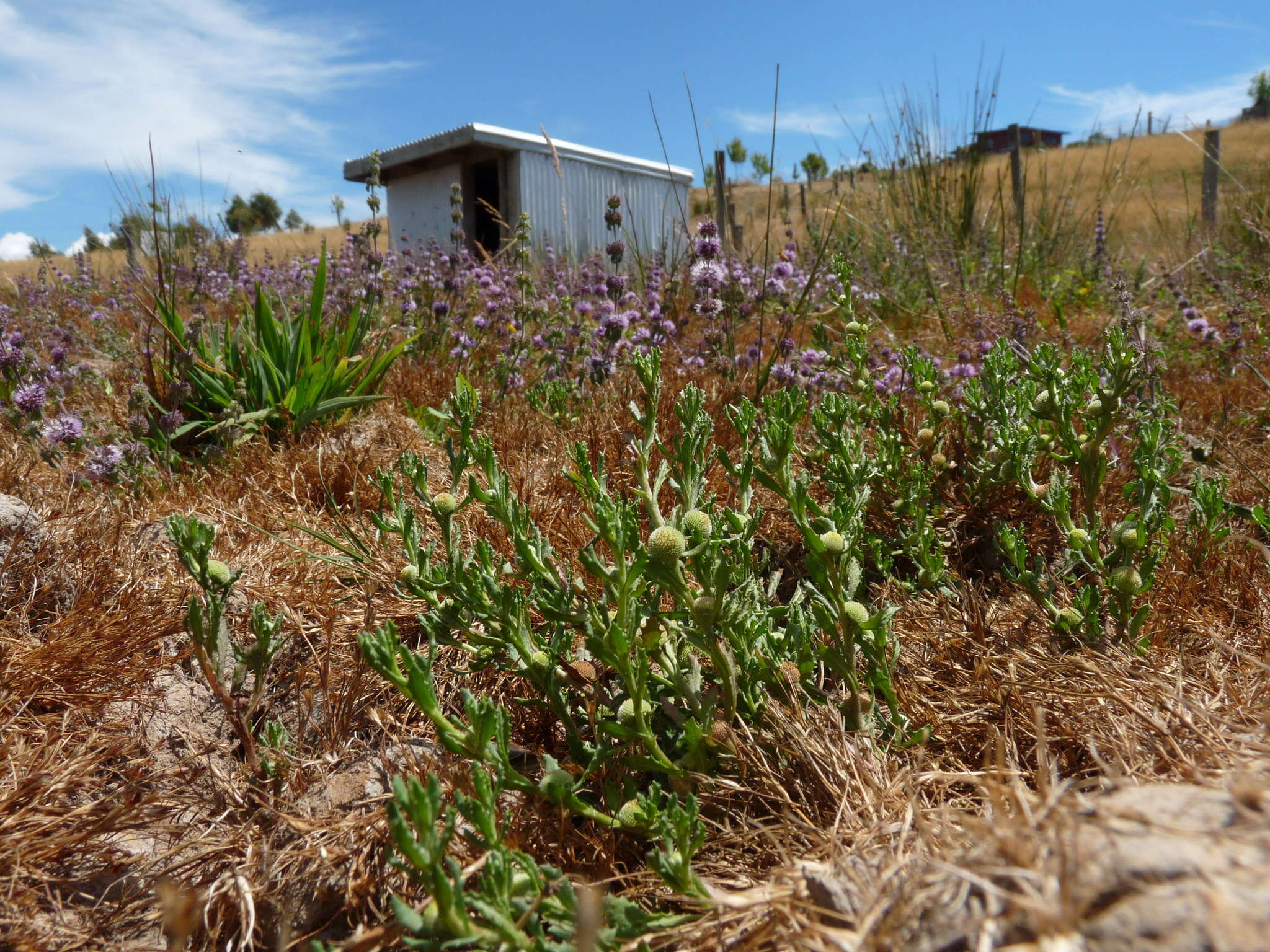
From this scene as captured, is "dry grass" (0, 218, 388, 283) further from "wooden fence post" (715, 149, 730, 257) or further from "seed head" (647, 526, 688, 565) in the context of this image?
"seed head" (647, 526, 688, 565)

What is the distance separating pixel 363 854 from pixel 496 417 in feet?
7.22

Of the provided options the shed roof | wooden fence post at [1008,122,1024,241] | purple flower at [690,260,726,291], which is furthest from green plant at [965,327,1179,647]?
the shed roof

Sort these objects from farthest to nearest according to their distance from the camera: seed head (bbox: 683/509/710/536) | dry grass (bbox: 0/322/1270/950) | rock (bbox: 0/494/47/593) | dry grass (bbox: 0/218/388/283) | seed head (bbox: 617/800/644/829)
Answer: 1. dry grass (bbox: 0/218/388/283)
2. rock (bbox: 0/494/47/593)
3. seed head (bbox: 683/509/710/536)
4. seed head (bbox: 617/800/644/829)
5. dry grass (bbox: 0/322/1270/950)

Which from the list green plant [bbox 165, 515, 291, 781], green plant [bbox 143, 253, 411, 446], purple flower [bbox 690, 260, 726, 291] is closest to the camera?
green plant [bbox 165, 515, 291, 781]

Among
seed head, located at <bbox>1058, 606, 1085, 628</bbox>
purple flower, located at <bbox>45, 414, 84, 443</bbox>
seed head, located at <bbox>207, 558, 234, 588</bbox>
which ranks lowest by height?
seed head, located at <bbox>1058, 606, 1085, 628</bbox>

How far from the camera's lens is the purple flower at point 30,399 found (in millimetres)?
3049

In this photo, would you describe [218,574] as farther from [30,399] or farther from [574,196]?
[574,196]

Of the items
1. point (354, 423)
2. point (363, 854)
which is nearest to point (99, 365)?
point (354, 423)

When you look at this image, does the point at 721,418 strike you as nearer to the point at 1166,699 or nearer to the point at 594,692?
the point at 594,692

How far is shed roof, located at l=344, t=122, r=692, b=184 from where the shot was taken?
13328 millimetres

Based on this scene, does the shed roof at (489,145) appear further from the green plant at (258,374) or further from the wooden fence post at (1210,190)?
the green plant at (258,374)

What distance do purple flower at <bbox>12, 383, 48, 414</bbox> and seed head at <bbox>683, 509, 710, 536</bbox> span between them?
9.79 feet

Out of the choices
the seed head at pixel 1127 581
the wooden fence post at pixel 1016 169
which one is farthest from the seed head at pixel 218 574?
the wooden fence post at pixel 1016 169

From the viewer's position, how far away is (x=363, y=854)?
4.39ft
